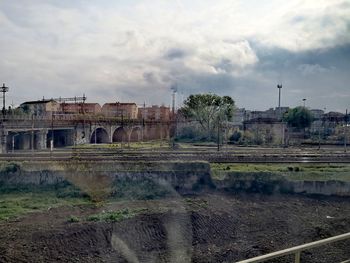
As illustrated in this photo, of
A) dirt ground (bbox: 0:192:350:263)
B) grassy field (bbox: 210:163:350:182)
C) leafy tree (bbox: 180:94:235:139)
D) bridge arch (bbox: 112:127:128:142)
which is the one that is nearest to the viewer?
dirt ground (bbox: 0:192:350:263)

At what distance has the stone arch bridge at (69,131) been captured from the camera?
34719 millimetres

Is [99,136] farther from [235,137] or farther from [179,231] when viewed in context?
[179,231]

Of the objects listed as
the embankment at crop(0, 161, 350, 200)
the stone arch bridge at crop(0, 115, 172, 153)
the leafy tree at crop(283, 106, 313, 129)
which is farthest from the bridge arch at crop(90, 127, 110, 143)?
the embankment at crop(0, 161, 350, 200)

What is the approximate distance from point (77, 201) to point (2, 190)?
4982 millimetres

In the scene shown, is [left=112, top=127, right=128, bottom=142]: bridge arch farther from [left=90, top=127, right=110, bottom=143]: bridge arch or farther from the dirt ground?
the dirt ground

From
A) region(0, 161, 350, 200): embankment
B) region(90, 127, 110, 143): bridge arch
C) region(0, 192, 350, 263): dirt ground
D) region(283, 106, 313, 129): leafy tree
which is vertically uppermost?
region(283, 106, 313, 129): leafy tree

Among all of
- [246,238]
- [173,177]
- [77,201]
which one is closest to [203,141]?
[173,177]

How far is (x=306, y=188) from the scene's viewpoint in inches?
811

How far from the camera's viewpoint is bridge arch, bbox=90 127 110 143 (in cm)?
4881

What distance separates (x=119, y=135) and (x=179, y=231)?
42.3 meters

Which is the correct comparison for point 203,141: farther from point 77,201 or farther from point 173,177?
point 77,201

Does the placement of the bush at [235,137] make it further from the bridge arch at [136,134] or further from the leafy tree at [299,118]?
the bridge arch at [136,134]

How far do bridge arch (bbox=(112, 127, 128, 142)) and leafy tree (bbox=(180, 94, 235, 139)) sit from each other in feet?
33.8

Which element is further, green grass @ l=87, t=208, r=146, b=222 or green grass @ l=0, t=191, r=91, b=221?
green grass @ l=0, t=191, r=91, b=221
